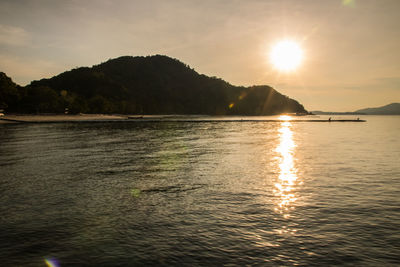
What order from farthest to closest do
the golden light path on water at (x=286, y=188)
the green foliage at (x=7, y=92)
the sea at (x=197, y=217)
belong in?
the green foliage at (x=7, y=92) < the golden light path on water at (x=286, y=188) < the sea at (x=197, y=217)

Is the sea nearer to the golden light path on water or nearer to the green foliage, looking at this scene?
the golden light path on water

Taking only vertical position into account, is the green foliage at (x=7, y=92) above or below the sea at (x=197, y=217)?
above

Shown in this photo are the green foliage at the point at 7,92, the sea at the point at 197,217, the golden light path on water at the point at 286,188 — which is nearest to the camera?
the sea at the point at 197,217

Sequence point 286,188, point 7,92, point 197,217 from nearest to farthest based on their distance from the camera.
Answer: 1. point 197,217
2. point 286,188
3. point 7,92

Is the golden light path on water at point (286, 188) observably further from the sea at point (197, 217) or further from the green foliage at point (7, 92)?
the green foliage at point (7, 92)

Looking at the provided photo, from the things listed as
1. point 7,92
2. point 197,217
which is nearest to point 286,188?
point 197,217

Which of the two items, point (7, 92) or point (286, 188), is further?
point (7, 92)

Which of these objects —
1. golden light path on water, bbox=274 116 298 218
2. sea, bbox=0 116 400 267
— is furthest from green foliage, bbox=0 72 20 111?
golden light path on water, bbox=274 116 298 218

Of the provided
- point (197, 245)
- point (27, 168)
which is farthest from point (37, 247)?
point (27, 168)

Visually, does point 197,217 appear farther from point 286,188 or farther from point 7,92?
point 7,92

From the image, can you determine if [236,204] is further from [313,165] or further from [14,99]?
[14,99]

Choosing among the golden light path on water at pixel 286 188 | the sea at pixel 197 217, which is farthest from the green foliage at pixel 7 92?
the golden light path on water at pixel 286 188

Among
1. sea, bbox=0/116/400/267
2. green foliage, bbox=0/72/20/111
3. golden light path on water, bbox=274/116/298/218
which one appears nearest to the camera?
sea, bbox=0/116/400/267

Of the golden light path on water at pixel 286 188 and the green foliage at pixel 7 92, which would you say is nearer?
the golden light path on water at pixel 286 188
